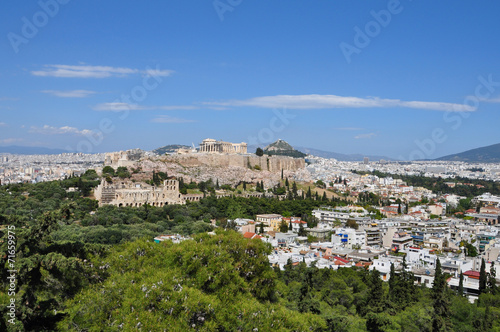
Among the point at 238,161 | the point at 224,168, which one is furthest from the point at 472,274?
Answer: the point at 238,161

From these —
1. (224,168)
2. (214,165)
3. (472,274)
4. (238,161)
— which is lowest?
(472,274)

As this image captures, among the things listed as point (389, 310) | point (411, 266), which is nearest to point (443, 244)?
point (411, 266)

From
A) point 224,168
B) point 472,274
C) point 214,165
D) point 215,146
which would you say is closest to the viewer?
point 472,274

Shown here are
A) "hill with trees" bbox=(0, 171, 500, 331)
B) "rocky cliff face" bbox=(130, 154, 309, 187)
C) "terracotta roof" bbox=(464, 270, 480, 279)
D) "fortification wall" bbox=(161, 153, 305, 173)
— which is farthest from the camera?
"fortification wall" bbox=(161, 153, 305, 173)

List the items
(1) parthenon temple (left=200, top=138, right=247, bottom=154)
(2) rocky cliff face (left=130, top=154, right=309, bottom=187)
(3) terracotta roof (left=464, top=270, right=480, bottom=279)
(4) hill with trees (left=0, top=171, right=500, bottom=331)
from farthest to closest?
1. (1) parthenon temple (left=200, top=138, right=247, bottom=154)
2. (2) rocky cliff face (left=130, top=154, right=309, bottom=187)
3. (3) terracotta roof (left=464, top=270, right=480, bottom=279)
4. (4) hill with trees (left=0, top=171, right=500, bottom=331)

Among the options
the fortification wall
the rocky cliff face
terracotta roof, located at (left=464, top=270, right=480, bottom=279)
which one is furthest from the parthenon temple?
terracotta roof, located at (left=464, top=270, right=480, bottom=279)

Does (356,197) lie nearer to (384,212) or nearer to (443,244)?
(384,212)

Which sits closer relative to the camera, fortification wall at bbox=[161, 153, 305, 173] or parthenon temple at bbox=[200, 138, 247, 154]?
fortification wall at bbox=[161, 153, 305, 173]

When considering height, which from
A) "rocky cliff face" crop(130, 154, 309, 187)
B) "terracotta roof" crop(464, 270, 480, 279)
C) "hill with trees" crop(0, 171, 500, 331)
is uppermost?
"rocky cliff face" crop(130, 154, 309, 187)

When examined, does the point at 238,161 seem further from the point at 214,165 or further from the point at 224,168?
the point at 214,165

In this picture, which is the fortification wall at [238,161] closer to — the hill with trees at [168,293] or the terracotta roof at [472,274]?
→ the terracotta roof at [472,274]

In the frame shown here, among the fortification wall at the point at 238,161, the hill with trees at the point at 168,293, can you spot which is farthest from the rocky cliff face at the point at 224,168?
the hill with trees at the point at 168,293

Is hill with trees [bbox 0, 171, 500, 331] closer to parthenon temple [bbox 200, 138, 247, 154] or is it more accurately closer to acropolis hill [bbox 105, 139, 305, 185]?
acropolis hill [bbox 105, 139, 305, 185]
